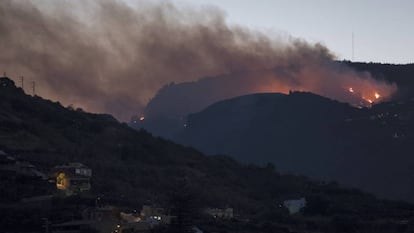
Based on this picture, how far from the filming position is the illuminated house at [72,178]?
7231cm

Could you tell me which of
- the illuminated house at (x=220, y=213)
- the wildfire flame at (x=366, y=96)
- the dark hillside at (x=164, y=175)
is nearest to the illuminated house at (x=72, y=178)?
the dark hillside at (x=164, y=175)

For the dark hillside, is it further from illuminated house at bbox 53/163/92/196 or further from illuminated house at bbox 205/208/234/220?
illuminated house at bbox 205/208/234/220

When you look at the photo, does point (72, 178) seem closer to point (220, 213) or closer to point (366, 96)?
point (220, 213)

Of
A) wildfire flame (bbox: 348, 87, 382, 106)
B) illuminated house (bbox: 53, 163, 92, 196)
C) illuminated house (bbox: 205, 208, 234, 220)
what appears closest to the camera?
illuminated house (bbox: 205, 208, 234, 220)

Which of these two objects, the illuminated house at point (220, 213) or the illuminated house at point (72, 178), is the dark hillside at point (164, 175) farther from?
the illuminated house at point (220, 213)

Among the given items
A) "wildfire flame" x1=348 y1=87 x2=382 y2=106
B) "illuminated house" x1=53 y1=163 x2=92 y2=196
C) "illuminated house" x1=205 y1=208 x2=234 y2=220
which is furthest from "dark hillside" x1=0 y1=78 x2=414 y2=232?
"wildfire flame" x1=348 y1=87 x2=382 y2=106

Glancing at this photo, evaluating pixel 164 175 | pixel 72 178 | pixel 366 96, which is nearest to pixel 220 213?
pixel 72 178

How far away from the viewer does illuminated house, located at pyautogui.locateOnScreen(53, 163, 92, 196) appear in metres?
72.3

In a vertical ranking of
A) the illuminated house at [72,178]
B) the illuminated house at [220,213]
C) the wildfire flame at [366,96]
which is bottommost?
the illuminated house at [220,213]

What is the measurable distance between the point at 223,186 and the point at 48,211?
1359 inches

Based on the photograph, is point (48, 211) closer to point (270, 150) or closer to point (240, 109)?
point (270, 150)

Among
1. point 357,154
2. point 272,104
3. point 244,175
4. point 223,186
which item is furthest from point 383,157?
point 223,186

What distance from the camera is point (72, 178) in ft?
241

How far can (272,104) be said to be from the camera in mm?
156875
